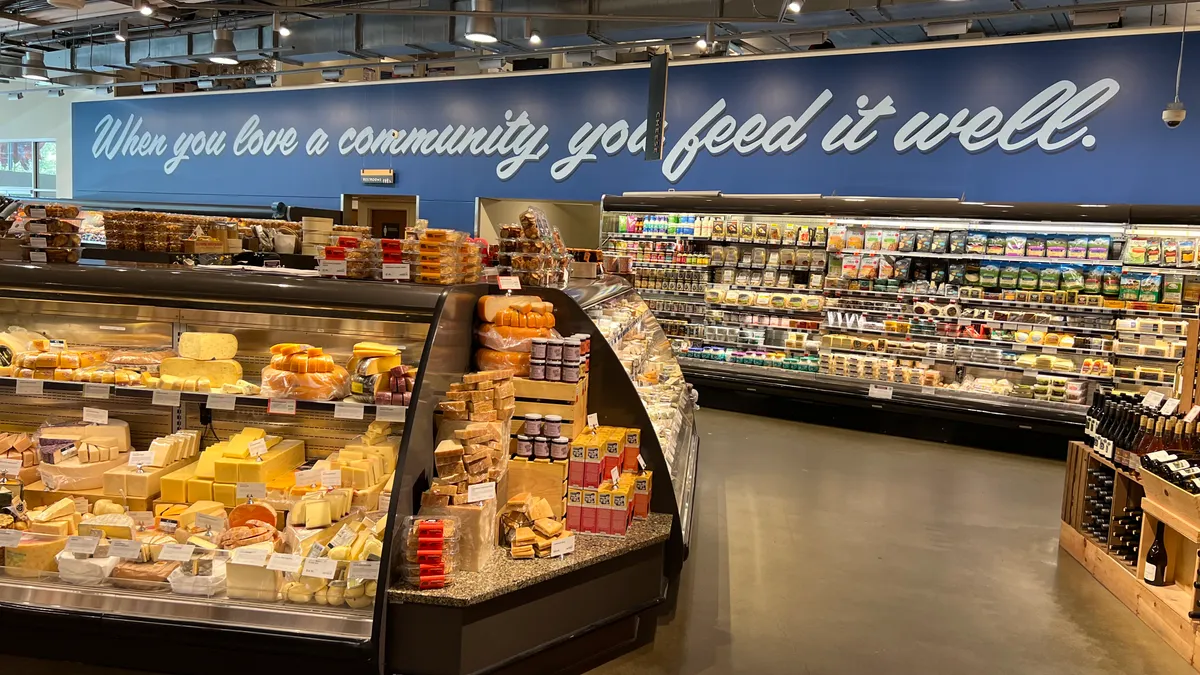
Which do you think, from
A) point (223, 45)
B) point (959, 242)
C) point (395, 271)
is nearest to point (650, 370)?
point (395, 271)

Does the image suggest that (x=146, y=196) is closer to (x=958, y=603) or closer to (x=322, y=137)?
(x=322, y=137)

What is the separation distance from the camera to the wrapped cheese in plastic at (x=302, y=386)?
9.71ft

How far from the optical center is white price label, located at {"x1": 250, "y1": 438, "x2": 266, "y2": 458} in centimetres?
311

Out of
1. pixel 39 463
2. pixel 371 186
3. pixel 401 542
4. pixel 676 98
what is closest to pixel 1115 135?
pixel 676 98

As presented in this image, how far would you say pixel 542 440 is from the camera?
3324mm

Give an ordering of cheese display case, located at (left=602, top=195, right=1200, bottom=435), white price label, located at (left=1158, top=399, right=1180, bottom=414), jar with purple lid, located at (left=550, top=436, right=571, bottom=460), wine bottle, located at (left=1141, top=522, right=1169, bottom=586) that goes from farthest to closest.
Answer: cheese display case, located at (left=602, top=195, right=1200, bottom=435) < white price label, located at (left=1158, top=399, right=1180, bottom=414) < wine bottle, located at (left=1141, top=522, right=1169, bottom=586) < jar with purple lid, located at (left=550, top=436, right=571, bottom=460)

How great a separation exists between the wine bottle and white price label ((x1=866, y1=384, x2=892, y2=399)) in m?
3.72

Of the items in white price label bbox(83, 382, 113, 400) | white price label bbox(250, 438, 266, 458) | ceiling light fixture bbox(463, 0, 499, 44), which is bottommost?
white price label bbox(250, 438, 266, 458)

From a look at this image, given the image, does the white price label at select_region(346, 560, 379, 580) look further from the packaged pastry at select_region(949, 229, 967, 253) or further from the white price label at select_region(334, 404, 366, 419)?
the packaged pastry at select_region(949, 229, 967, 253)

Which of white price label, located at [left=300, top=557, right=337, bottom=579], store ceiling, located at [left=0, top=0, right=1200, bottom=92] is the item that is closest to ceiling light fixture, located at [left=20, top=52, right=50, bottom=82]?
store ceiling, located at [left=0, top=0, right=1200, bottom=92]

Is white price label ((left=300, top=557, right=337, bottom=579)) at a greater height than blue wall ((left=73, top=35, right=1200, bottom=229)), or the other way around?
blue wall ((left=73, top=35, right=1200, bottom=229))

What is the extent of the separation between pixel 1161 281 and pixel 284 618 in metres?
7.56

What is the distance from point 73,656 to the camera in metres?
2.70

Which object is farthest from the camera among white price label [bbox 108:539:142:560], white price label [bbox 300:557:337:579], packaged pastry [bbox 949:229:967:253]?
packaged pastry [bbox 949:229:967:253]
